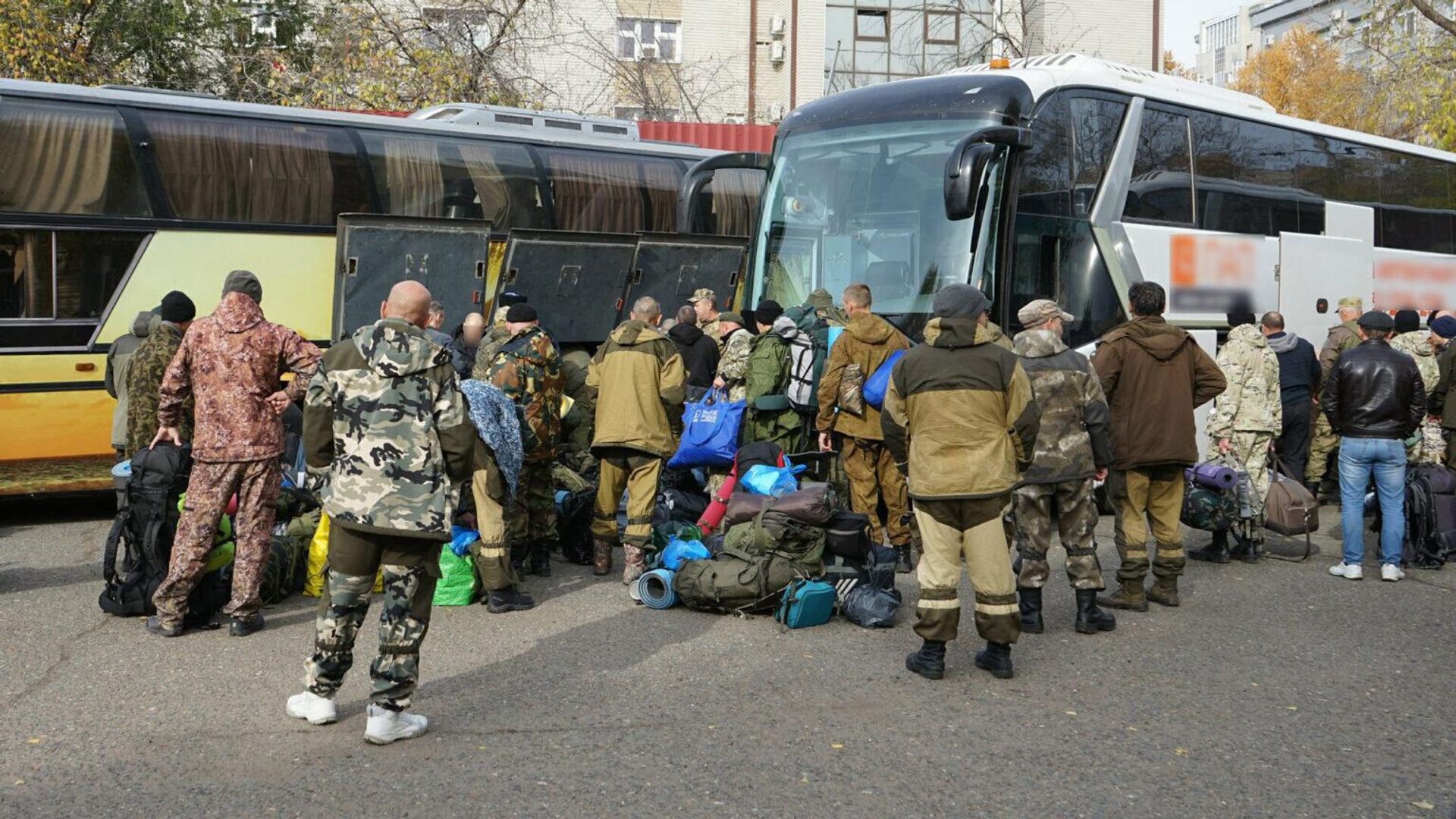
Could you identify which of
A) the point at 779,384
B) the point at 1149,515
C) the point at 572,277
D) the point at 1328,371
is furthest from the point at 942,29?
the point at 1149,515

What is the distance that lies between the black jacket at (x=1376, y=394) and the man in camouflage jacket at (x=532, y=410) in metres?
5.27

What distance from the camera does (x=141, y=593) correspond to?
24.7ft

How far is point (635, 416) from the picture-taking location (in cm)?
863

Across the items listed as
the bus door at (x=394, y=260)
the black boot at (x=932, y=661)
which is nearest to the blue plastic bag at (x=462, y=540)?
the black boot at (x=932, y=661)

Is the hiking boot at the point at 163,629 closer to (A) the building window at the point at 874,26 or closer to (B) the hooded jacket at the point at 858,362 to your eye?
(B) the hooded jacket at the point at 858,362

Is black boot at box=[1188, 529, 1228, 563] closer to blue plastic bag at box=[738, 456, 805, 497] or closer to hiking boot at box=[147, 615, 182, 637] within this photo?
blue plastic bag at box=[738, 456, 805, 497]

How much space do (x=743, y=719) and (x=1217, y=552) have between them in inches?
211

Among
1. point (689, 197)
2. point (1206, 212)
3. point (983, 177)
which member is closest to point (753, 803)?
point (983, 177)

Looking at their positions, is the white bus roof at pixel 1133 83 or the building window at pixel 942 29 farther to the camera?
the building window at pixel 942 29

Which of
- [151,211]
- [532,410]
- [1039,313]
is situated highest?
[151,211]

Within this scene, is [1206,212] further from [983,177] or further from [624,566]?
[624,566]

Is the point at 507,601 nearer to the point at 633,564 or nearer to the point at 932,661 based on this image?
the point at 633,564

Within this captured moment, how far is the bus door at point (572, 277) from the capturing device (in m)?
13.3

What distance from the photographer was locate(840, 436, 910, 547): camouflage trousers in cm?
912
